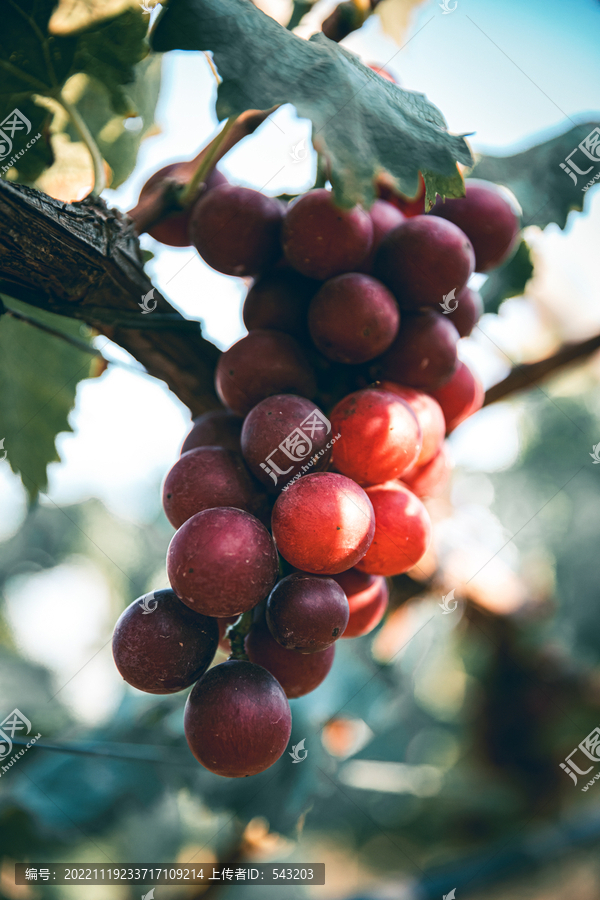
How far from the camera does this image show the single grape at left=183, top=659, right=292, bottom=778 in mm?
514

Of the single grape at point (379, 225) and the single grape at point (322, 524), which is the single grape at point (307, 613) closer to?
the single grape at point (322, 524)

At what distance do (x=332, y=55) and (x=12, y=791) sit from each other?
173cm

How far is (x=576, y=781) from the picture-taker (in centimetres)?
165

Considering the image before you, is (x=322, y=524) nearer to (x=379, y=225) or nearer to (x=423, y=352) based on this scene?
(x=423, y=352)

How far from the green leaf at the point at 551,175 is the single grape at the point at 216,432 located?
0.72 meters

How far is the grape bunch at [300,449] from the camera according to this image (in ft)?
1.75

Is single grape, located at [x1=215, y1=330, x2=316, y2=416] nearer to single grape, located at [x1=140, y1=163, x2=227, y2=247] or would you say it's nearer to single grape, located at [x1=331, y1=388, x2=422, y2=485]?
single grape, located at [x1=331, y1=388, x2=422, y2=485]

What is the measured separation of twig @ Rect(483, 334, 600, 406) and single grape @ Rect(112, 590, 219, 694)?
2.72 ft

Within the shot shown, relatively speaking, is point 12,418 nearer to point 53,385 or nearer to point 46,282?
point 53,385

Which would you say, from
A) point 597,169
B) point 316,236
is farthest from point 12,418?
point 597,169
